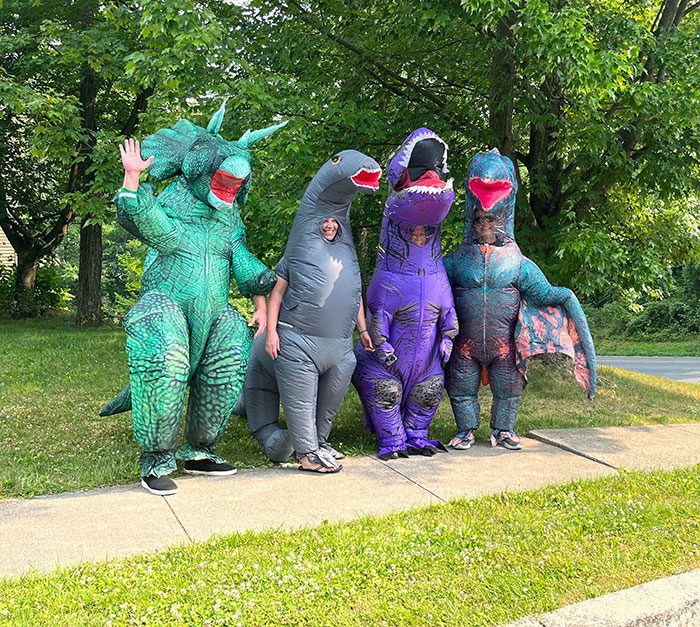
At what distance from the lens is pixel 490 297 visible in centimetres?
500

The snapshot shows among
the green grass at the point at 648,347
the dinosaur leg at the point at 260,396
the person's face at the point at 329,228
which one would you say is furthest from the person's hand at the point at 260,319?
the green grass at the point at 648,347

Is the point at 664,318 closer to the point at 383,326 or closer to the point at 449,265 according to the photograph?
the point at 449,265

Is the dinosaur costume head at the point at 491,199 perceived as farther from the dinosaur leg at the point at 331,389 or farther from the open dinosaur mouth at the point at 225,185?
the open dinosaur mouth at the point at 225,185

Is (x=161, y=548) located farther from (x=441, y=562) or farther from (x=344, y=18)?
(x=344, y=18)

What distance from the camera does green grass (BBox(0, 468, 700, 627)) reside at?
2.63 m

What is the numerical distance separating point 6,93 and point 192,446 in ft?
22.8

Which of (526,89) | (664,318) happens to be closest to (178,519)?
(526,89)

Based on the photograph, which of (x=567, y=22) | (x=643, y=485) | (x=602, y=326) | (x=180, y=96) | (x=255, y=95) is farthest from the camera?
(x=602, y=326)

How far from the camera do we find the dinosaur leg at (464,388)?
516 cm

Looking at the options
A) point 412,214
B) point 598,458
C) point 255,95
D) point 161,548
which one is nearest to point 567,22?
point 412,214

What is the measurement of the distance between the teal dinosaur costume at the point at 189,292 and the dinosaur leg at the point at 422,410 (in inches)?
53.1

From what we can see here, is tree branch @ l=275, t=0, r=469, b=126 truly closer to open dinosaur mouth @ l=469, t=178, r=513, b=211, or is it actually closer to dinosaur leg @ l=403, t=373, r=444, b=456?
open dinosaur mouth @ l=469, t=178, r=513, b=211

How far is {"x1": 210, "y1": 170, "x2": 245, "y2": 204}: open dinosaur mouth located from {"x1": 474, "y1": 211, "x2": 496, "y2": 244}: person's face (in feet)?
6.01

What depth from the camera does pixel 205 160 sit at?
4195mm
